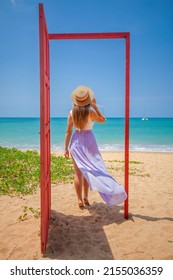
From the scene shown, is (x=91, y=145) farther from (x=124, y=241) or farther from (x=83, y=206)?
(x=124, y=241)

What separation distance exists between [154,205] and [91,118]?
79.5 inches

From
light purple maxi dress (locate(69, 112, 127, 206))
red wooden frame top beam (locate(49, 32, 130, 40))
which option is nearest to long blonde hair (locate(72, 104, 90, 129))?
light purple maxi dress (locate(69, 112, 127, 206))

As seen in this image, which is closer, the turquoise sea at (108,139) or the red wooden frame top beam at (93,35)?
the red wooden frame top beam at (93,35)

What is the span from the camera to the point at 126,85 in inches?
144

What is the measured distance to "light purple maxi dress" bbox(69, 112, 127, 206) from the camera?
369 centimetres

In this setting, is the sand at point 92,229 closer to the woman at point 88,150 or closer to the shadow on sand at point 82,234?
the shadow on sand at point 82,234

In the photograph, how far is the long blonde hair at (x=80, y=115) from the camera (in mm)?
3939

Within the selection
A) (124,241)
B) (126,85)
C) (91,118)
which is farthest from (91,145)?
(124,241)

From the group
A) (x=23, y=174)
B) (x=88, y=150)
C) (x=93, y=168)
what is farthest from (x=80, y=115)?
(x=23, y=174)

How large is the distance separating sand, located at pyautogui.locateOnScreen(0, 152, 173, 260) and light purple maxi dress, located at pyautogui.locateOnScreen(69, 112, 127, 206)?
454mm

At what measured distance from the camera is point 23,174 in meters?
6.54

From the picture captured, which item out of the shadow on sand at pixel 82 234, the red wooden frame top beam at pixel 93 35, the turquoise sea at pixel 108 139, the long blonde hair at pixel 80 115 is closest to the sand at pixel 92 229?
the shadow on sand at pixel 82 234

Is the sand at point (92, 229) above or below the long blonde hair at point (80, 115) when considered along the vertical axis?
below

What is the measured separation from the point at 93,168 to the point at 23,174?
126 inches
